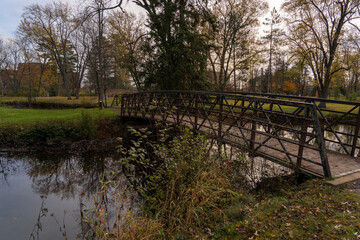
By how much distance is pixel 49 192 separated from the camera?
591 centimetres

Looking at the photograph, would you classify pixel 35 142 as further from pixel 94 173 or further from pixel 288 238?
pixel 288 238

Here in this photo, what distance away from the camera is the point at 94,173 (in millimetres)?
7340

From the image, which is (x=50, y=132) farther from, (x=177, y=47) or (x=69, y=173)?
(x=177, y=47)

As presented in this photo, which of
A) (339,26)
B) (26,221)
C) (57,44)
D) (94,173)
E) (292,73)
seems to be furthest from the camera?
(57,44)

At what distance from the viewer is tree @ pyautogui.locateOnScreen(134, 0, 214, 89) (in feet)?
41.4

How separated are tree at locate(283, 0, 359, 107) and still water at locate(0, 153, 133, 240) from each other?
1951 cm

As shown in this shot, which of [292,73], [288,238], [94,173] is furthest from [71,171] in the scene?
[292,73]

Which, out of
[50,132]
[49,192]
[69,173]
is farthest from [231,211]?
[50,132]

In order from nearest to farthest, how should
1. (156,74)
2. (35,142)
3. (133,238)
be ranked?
1. (133,238)
2. (35,142)
3. (156,74)

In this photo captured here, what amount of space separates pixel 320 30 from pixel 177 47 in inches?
571

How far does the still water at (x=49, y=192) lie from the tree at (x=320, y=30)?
768 inches

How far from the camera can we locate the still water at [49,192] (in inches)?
170

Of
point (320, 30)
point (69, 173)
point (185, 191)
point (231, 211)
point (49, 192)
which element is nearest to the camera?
point (231, 211)

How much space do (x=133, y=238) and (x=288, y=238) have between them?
2004mm
